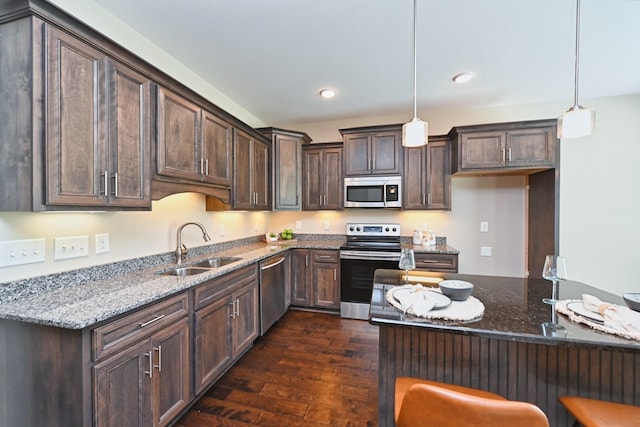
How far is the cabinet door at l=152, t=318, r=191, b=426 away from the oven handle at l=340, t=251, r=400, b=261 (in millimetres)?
1975

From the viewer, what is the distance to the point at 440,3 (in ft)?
5.64

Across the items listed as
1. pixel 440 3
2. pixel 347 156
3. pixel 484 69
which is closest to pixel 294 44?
pixel 440 3

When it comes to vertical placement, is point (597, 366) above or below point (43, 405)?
above

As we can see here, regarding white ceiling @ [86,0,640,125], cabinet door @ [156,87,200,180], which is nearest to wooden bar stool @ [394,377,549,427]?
cabinet door @ [156,87,200,180]

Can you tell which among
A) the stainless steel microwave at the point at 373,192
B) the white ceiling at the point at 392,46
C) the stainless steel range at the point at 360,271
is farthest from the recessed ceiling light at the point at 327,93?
the stainless steel range at the point at 360,271

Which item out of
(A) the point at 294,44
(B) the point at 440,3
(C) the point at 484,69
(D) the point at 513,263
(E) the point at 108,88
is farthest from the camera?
(D) the point at 513,263

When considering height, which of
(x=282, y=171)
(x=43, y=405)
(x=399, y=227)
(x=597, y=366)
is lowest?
(x=43, y=405)

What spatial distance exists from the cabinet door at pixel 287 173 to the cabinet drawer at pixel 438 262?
1745mm

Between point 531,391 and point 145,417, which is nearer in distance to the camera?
point 531,391

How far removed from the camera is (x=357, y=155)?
3490 mm

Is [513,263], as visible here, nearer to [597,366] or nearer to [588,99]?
[588,99]

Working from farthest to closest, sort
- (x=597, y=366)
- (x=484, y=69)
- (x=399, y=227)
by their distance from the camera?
(x=399, y=227) < (x=484, y=69) < (x=597, y=366)

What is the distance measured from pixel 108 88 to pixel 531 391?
267 centimetres

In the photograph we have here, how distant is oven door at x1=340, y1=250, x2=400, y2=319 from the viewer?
314 centimetres
